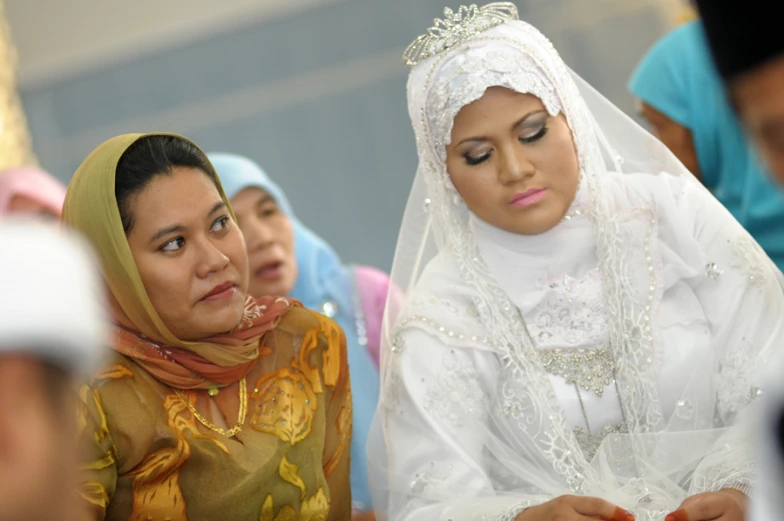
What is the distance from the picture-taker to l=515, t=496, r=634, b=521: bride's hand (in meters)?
1.64

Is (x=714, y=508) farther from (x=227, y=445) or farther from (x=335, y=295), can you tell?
(x=335, y=295)

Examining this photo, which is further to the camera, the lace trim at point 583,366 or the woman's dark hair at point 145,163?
the lace trim at point 583,366

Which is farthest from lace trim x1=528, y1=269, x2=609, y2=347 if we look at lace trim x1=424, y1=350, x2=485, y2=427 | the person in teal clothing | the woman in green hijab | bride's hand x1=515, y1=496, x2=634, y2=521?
the person in teal clothing

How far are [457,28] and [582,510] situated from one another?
106cm

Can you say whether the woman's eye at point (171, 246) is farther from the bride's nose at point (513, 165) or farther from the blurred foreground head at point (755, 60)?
the blurred foreground head at point (755, 60)

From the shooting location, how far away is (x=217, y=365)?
6.20 feet

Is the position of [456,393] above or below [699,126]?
below

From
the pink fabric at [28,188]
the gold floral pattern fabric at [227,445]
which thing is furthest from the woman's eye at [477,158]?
the pink fabric at [28,188]

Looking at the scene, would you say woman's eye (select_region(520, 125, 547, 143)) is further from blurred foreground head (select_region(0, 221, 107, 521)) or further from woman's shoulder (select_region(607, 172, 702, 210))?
blurred foreground head (select_region(0, 221, 107, 521))

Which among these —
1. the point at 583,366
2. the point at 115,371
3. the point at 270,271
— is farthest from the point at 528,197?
the point at 270,271

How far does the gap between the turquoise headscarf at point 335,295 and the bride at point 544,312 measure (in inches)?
22.5

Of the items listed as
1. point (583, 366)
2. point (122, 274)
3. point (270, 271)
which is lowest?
point (583, 366)

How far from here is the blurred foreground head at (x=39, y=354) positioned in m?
0.91

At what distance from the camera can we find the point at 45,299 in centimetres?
91
